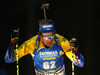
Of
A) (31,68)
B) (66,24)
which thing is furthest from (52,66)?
(66,24)

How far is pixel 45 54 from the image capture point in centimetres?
235

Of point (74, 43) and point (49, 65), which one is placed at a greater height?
point (74, 43)

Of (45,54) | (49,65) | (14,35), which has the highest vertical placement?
(14,35)

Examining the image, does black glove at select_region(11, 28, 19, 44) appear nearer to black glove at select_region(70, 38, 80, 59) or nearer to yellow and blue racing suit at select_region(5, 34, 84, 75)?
yellow and blue racing suit at select_region(5, 34, 84, 75)

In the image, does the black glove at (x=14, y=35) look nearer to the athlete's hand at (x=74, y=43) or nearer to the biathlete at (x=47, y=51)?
the biathlete at (x=47, y=51)

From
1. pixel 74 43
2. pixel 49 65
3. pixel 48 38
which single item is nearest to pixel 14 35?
pixel 48 38

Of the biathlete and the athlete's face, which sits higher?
the athlete's face

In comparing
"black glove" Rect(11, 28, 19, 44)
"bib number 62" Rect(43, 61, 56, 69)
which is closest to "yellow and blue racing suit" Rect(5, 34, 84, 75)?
"bib number 62" Rect(43, 61, 56, 69)

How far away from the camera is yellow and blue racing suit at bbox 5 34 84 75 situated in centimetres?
236

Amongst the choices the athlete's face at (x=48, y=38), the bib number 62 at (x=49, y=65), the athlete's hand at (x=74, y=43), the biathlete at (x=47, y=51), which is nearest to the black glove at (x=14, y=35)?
the biathlete at (x=47, y=51)

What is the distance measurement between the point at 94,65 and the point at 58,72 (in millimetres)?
983

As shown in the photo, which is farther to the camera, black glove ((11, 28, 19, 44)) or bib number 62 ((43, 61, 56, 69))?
bib number 62 ((43, 61, 56, 69))

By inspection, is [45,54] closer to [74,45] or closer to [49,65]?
[49,65]

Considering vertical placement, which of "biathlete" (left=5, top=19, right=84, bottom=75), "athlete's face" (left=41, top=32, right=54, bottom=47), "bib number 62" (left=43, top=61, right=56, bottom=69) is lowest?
"bib number 62" (left=43, top=61, right=56, bottom=69)
